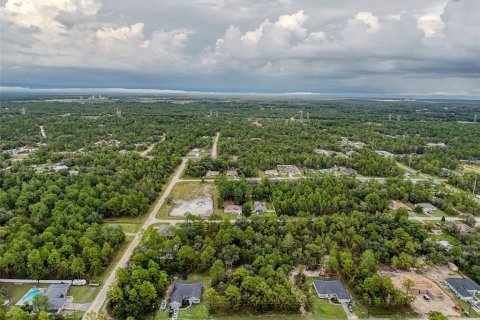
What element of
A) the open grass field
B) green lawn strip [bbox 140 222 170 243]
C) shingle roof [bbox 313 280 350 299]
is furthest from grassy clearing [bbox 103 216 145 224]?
shingle roof [bbox 313 280 350 299]

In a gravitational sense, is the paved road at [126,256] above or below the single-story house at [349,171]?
below

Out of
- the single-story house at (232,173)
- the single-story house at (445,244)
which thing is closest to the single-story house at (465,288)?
the single-story house at (445,244)

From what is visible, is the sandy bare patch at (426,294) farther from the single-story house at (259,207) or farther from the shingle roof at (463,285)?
the single-story house at (259,207)

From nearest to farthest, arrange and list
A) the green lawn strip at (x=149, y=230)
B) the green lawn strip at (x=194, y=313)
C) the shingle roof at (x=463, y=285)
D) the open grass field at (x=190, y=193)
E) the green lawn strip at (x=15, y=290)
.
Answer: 1. the green lawn strip at (x=194, y=313)
2. the green lawn strip at (x=15, y=290)
3. the shingle roof at (x=463, y=285)
4. the green lawn strip at (x=149, y=230)
5. the open grass field at (x=190, y=193)

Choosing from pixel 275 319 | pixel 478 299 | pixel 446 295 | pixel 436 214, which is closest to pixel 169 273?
pixel 275 319

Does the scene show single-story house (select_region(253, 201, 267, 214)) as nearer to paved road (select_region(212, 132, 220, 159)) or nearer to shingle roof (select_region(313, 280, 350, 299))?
shingle roof (select_region(313, 280, 350, 299))

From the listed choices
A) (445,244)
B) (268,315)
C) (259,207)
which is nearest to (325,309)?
(268,315)

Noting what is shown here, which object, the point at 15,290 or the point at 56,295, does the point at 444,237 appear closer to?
the point at 56,295

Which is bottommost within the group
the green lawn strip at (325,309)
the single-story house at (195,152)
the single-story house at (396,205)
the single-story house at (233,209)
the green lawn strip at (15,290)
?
the green lawn strip at (15,290)
